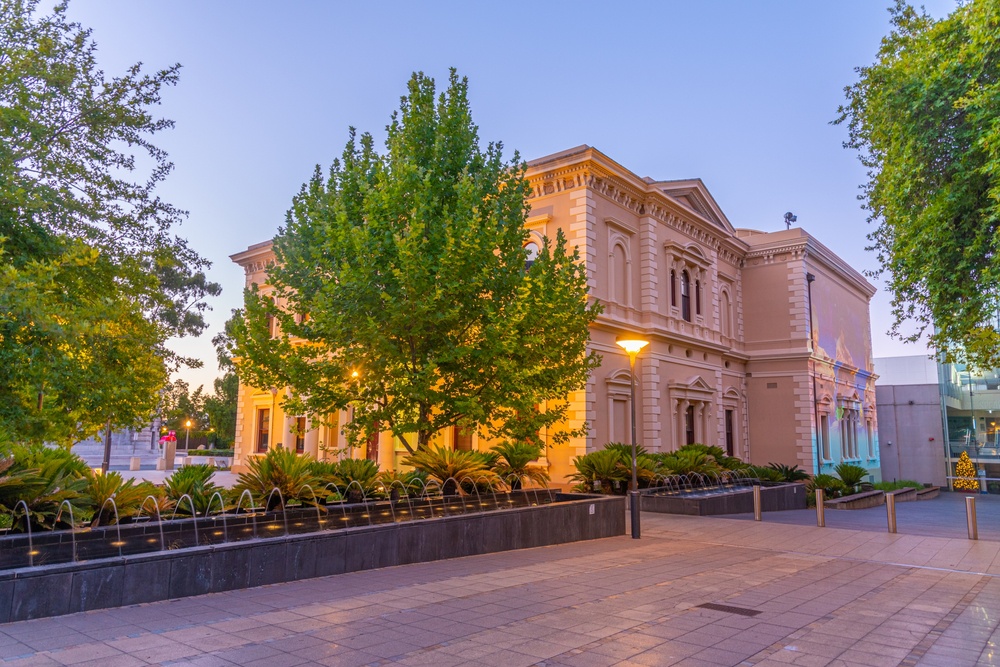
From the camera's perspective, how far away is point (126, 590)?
24.5 ft

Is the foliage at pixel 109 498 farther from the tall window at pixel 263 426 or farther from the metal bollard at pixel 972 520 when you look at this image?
the tall window at pixel 263 426

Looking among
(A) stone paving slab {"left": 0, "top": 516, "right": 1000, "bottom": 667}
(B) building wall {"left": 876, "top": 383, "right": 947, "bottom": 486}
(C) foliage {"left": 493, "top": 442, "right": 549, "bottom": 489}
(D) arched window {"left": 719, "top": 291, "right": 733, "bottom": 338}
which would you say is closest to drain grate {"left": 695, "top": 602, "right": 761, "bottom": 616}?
(A) stone paving slab {"left": 0, "top": 516, "right": 1000, "bottom": 667}

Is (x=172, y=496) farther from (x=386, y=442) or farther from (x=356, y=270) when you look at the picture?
(x=386, y=442)

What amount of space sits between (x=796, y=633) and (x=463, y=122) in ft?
42.9

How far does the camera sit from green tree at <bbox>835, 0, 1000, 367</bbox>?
13766 millimetres

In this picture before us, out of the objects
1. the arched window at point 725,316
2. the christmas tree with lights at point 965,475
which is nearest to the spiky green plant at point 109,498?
the arched window at point 725,316

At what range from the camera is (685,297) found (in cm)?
3017

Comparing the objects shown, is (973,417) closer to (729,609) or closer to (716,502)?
(716,502)

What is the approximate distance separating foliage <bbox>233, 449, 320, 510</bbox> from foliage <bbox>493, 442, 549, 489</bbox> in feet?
21.8

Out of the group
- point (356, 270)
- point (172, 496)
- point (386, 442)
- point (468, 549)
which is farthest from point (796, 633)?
point (386, 442)

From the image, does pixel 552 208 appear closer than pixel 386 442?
Yes

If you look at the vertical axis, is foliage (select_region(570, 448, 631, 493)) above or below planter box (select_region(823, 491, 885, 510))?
above

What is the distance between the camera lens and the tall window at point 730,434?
32625 millimetres

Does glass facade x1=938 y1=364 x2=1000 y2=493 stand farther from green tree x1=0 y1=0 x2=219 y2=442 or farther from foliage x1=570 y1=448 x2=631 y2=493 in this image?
green tree x1=0 y1=0 x2=219 y2=442
